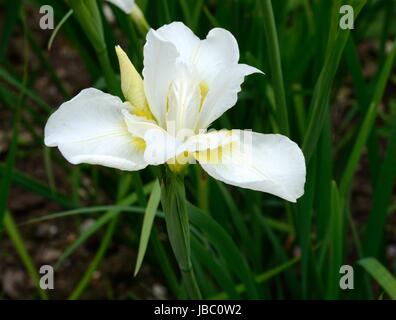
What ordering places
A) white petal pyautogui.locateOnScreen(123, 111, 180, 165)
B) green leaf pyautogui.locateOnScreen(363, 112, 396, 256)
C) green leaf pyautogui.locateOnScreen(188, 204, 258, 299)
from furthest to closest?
green leaf pyautogui.locateOnScreen(363, 112, 396, 256) → green leaf pyautogui.locateOnScreen(188, 204, 258, 299) → white petal pyautogui.locateOnScreen(123, 111, 180, 165)

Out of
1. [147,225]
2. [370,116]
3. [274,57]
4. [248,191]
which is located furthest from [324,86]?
[248,191]

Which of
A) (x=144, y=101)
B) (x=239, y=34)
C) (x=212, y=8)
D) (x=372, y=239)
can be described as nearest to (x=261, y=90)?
(x=239, y=34)

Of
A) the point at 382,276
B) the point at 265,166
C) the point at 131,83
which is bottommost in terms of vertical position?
the point at 382,276

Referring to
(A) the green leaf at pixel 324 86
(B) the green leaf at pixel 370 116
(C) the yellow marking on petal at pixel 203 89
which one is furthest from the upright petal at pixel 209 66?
(B) the green leaf at pixel 370 116

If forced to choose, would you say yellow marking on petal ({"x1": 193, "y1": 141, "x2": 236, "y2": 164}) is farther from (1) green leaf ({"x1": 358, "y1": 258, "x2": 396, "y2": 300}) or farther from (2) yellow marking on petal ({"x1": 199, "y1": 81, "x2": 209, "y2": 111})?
(1) green leaf ({"x1": 358, "y1": 258, "x2": 396, "y2": 300})

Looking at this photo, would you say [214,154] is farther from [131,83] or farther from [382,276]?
[382,276]

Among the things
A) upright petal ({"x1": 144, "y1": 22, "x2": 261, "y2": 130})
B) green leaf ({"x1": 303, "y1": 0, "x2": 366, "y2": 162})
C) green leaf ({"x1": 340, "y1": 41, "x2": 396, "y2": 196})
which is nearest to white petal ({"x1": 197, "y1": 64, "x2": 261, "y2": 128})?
upright petal ({"x1": 144, "y1": 22, "x2": 261, "y2": 130})
